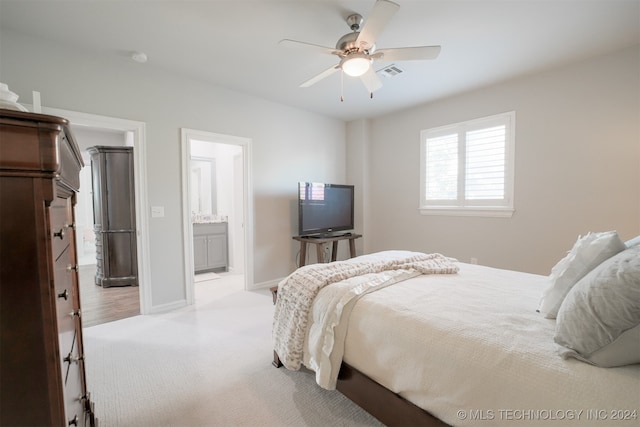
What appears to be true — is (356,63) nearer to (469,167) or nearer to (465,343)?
(465,343)

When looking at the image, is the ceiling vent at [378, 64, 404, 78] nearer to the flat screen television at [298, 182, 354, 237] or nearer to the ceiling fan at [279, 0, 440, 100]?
the ceiling fan at [279, 0, 440, 100]

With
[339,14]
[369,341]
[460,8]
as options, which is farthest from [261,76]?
[369,341]

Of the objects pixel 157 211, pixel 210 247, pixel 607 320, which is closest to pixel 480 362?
pixel 607 320

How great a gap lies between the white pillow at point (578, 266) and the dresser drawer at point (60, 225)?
194 centimetres

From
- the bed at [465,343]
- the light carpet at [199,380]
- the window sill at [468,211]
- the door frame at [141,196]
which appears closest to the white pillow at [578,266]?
the bed at [465,343]

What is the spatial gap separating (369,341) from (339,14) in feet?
7.55

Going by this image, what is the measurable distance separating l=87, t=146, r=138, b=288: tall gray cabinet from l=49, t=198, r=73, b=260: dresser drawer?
11.3 feet

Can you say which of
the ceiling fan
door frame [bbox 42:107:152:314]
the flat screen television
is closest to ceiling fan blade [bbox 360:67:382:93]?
the ceiling fan

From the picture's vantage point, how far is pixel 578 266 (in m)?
1.31

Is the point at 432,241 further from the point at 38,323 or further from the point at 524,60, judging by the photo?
the point at 38,323

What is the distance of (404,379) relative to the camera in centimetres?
126

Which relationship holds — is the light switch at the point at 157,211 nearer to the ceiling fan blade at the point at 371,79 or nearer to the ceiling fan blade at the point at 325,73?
the ceiling fan blade at the point at 325,73

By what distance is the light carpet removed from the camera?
5.27 ft

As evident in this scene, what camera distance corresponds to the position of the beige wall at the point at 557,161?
2.68 metres
